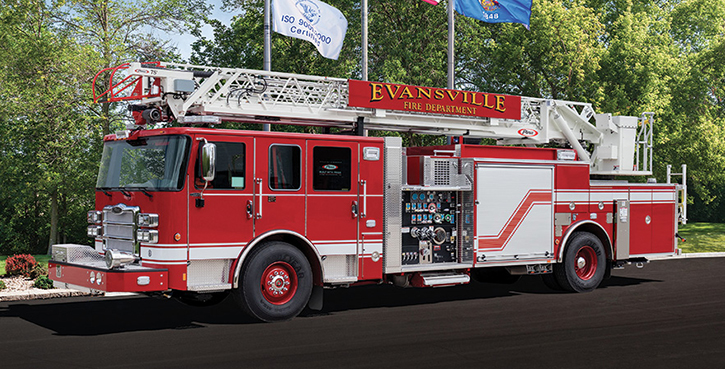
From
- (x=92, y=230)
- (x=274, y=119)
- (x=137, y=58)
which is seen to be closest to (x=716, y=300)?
(x=274, y=119)

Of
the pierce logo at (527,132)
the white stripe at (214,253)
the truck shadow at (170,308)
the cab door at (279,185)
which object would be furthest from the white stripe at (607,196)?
the white stripe at (214,253)

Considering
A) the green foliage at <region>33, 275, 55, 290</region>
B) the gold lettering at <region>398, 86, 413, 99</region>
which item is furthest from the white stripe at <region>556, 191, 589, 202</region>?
the green foliage at <region>33, 275, 55, 290</region>

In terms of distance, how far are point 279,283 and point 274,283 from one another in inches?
3.3

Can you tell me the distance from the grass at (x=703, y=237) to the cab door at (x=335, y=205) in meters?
18.3

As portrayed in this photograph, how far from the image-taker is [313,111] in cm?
1206

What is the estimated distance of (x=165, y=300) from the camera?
12820 mm

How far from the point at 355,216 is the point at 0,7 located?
1287cm

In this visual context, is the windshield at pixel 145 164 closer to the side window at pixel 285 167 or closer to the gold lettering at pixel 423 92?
the side window at pixel 285 167

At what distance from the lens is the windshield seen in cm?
1016

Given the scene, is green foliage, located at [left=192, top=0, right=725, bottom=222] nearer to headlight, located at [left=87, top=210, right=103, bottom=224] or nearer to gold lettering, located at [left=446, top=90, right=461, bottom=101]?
gold lettering, located at [left=446, top=90, right=461, bottom=101]

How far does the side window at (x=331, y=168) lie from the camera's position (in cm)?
1120

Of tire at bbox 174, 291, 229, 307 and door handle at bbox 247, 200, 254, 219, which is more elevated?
door handle at bbox 247, 200, 254, 219

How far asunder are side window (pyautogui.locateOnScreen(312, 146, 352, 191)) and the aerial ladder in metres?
0.94

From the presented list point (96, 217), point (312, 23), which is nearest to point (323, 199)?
point (96, 217)
